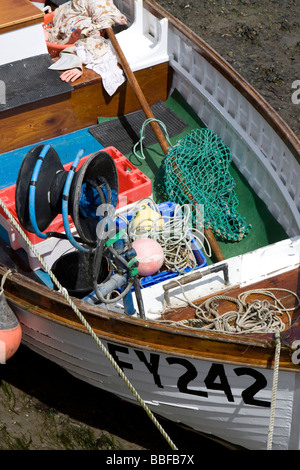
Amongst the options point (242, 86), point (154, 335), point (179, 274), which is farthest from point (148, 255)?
point (242, 86)

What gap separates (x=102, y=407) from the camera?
189 inches

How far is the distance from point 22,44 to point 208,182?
2.24 m

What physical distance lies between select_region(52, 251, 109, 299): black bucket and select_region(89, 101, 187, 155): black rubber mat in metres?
1.65

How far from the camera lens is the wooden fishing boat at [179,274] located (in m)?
3.54

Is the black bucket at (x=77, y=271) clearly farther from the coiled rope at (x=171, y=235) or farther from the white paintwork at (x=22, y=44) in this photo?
the white paintwork at (x=22, y=44)

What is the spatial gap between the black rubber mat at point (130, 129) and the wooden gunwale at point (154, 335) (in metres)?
2.24

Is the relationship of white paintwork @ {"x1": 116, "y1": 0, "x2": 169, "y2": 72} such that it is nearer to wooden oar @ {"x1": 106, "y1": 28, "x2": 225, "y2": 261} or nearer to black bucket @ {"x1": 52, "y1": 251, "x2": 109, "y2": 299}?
wooden oar @ {"x1": 106, "y1": 28, "x2": 225, "y2": 261}

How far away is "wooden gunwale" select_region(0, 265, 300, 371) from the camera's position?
3.36 metres

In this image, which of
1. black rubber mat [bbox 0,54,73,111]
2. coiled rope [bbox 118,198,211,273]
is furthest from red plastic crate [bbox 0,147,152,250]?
black rubber mat [bbox 0,54,73,111]

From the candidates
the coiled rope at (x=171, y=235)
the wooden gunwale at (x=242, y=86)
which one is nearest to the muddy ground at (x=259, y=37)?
the wooden gunwale at (x=242, y=86)

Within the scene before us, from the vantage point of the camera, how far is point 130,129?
5.96 meters

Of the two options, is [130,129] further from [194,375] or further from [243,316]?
[194,375]

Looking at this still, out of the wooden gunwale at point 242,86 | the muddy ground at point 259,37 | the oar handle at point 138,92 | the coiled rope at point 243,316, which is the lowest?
the muddy ground at point 259,37
